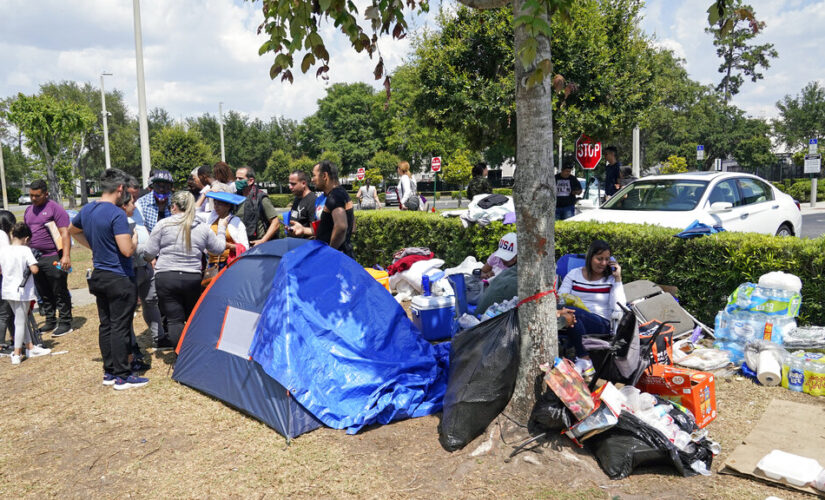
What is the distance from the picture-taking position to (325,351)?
13.5 ft

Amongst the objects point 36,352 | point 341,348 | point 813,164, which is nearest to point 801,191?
point 813,164

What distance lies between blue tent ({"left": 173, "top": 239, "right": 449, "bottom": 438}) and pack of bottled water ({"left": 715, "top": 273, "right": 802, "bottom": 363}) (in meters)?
2.65

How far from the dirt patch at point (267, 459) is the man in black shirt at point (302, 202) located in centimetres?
239

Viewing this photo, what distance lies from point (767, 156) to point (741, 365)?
3696 centimetres

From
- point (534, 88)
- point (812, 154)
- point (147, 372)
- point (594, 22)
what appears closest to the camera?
point (534, 88)

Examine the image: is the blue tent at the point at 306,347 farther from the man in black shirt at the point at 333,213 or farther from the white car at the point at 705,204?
the white car at the point at 705,204

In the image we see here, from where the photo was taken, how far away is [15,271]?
560 centimetres

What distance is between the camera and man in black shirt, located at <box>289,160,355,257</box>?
17.1ft

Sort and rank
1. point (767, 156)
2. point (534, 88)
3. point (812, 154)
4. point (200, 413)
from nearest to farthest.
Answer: point (534, 88), point (200, 413), point (812, 154), point (767, 156)

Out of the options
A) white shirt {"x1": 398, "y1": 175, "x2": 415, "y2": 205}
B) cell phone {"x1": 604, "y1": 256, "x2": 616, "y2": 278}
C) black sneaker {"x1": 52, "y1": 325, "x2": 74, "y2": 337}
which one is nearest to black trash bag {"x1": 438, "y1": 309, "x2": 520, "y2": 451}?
cell phone {"x1": 604, "y1": 256, "x2": 616, "y2": 278}

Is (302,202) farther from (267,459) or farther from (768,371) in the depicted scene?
(768,371)

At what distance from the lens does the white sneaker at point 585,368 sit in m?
4.05

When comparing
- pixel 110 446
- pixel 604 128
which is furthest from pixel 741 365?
pixel 604 128

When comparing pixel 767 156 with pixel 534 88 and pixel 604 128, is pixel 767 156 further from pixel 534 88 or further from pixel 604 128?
pixel 534 88
